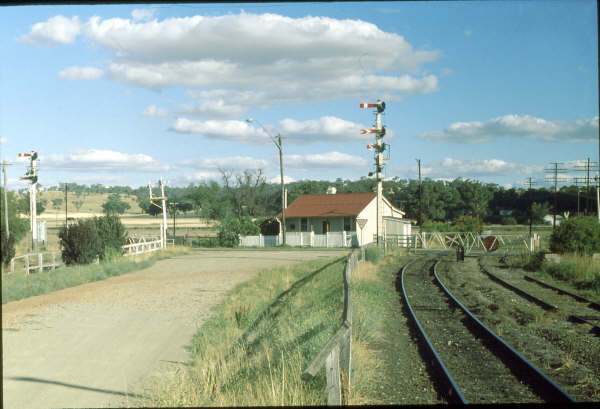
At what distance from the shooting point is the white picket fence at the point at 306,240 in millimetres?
47812

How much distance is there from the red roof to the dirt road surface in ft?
98.7

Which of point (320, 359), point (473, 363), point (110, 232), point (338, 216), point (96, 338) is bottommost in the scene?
point (473, 363)

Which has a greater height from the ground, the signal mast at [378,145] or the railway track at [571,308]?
the signal mast at [378,145]

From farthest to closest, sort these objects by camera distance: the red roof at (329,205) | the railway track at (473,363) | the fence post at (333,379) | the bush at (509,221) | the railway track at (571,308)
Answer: the bush at (509,221) < the red roof at (329,205) < the railway track at (571,308) < the railway track at (473,363) < the fence post at (333,379)

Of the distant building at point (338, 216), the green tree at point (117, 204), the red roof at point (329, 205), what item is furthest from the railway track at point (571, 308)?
the green tree at point (117, 204)

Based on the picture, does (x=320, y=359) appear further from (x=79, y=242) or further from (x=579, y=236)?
(x=579, y=236)

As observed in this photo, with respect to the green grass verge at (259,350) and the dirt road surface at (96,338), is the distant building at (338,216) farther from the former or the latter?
the green grass verge at (259,350)

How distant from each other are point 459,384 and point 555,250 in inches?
931

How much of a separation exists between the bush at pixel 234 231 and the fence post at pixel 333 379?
4459cm

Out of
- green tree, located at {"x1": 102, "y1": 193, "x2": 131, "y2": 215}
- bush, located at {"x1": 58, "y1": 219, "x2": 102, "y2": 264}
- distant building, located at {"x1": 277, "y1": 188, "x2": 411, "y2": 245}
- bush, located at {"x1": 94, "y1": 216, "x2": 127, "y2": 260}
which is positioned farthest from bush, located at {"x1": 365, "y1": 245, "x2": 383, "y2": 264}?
green tree, located at {"x1": 102, "y1": 193, "x2": 131, "y2": 215}

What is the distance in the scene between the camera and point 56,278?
65.0 ft

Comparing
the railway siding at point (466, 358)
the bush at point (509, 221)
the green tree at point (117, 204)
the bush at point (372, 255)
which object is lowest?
the railway siding at point (466, 358)

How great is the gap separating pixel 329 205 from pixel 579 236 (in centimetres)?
2645

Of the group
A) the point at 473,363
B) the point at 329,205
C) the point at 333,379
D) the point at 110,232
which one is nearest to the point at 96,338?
the point at 473,363
